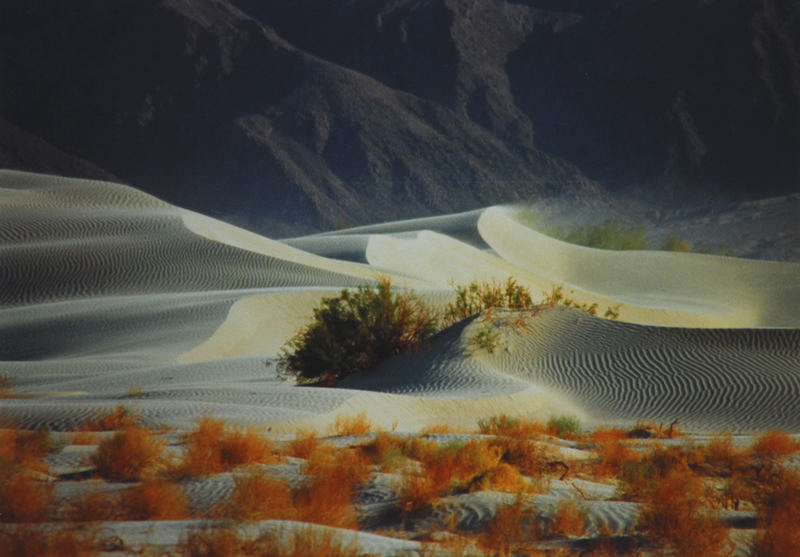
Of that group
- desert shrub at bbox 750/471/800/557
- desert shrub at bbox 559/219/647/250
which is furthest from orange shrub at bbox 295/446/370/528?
desert shrub at bbox 559/219/647/250

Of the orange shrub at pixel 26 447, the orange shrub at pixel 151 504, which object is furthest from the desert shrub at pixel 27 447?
the orange shrub at pixel 151 504

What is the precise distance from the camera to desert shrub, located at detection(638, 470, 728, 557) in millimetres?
4328

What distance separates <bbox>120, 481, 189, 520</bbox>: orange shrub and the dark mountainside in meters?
79.9

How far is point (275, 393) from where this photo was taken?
396 inches

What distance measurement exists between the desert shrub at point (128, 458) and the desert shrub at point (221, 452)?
0.65ft

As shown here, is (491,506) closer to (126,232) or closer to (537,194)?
(126,232)

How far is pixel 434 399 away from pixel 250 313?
8.96 metres

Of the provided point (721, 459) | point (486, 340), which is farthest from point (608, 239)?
point (721, 459)

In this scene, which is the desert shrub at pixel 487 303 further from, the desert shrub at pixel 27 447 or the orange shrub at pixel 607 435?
the desert shrub at pixel 27 447

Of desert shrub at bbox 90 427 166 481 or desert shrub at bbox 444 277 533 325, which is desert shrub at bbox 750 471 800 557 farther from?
desert shrub at bbox 444 277 533 325

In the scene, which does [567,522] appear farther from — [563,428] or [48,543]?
[563,428]

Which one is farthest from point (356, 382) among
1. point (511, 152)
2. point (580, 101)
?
point (580, 101)

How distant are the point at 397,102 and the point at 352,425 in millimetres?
94350

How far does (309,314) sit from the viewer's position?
1948 cm
